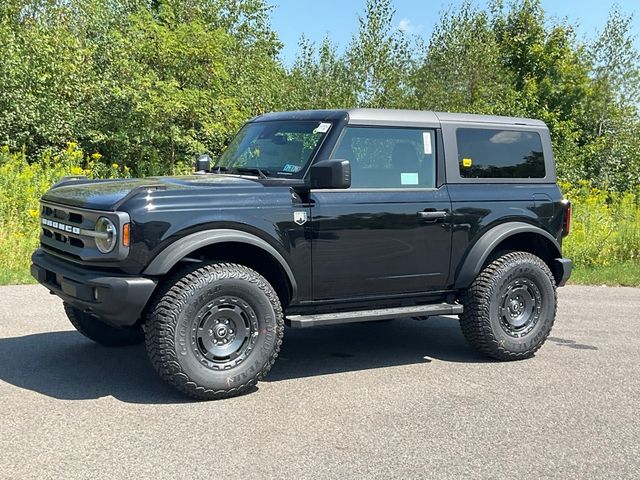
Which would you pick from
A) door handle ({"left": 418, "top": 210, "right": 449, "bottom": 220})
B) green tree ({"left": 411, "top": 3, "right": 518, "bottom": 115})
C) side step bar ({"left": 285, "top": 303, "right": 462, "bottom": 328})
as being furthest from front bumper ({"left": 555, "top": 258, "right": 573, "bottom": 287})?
green tree ({"left": 411, "top": 3, "right": 518, "bottom": 115})

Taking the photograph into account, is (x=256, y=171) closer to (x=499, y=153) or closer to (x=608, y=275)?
(x=499, y=153)

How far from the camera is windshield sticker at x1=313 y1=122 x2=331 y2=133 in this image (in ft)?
18.2

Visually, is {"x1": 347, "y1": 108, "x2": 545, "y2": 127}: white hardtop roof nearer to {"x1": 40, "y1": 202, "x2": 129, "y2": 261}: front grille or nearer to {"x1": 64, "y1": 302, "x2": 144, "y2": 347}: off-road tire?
{"x1": 40, "y1": 202, "x2": 129, "y2": 261}: front grille

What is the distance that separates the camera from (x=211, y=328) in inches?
191

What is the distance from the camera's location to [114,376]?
207 inches

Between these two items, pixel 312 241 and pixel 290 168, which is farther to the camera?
pixel 290 168

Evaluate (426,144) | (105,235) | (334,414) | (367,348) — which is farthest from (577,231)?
(105,235)

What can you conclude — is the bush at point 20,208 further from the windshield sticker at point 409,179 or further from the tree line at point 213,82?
the windshield sticker at point 409,179

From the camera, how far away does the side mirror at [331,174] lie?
5020 mm

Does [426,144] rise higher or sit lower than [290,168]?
higher

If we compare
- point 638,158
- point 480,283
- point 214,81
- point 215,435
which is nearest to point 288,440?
point 215,435

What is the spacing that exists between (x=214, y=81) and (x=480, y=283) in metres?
13.3

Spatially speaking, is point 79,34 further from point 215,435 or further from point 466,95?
point 215,435

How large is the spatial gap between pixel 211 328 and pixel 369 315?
49.7 inches
